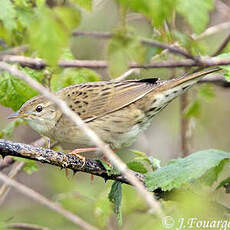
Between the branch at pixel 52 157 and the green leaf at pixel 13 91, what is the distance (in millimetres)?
805

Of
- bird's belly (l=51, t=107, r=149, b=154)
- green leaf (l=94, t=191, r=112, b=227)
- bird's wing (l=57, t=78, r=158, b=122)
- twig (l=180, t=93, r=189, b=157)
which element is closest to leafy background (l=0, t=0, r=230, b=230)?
green leaf (l=94, t=191, r=112, b=227)

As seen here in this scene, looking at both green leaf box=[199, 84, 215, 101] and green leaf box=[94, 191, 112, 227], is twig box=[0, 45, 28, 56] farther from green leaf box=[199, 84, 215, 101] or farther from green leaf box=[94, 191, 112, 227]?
green leaf box=[199, 84, 215, 101]

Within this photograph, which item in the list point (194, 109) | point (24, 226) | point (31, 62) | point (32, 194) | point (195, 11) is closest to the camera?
point (32, 194)

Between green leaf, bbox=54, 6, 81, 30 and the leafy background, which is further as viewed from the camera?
green leaf, bbox=54, 6, 81, 30

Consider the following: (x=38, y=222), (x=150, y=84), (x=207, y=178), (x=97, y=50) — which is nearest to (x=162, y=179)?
(x=207, y=178)

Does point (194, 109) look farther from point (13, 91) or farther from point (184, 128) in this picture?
point (13, 91)

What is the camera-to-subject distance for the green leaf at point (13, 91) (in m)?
3.94

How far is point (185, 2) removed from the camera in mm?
2854

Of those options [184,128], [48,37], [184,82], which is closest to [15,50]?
[184,82]

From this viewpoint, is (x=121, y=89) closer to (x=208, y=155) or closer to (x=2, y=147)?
(x=208, y=155)

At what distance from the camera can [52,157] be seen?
Result: 10.3ft

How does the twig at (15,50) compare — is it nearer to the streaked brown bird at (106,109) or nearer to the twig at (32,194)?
the streaked brown bird at (106,109)

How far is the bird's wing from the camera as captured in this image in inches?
173

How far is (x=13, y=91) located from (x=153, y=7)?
5.40 feet
